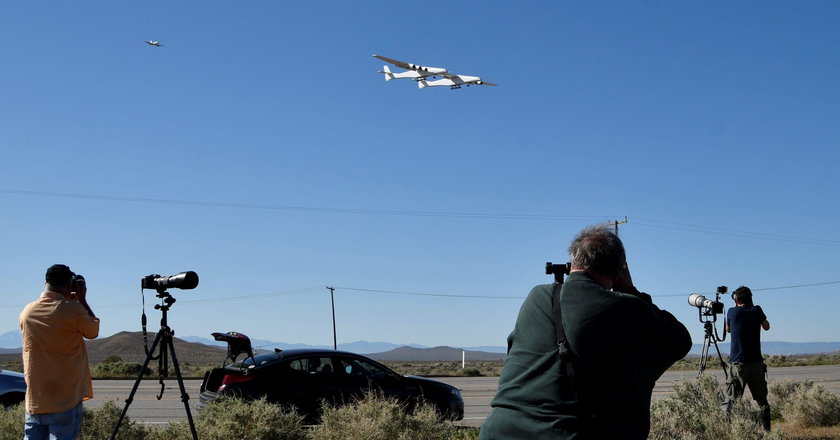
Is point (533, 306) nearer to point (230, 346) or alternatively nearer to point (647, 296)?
point (647, 296)

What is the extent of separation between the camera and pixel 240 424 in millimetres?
8688

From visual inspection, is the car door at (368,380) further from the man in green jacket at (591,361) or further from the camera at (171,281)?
the man in green jacket at (591,361)

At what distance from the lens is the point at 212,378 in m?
12.0

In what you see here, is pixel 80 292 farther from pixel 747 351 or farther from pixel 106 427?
pixel 747 351

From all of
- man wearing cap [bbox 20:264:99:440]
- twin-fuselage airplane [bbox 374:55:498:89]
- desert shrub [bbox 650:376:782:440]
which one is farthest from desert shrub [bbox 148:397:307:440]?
twin-fuselage airplane [bbox 374:55:498:89]

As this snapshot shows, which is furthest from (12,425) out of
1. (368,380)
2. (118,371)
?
(118,371)

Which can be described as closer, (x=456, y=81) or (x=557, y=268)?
(x=557, y=268)

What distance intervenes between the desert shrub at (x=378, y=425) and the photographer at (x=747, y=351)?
3679 mm

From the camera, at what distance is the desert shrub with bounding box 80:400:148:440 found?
892 cm

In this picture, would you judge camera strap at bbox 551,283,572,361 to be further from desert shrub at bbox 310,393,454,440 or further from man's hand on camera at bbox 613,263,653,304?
desert shrub at bbox 310,393,454,440

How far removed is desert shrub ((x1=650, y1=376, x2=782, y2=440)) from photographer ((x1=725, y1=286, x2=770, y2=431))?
126 centimetres

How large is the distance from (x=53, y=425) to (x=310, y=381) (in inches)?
255

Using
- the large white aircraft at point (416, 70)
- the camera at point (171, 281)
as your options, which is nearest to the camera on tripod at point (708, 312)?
the camera at point (171, 281)

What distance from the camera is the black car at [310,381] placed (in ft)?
39.3
